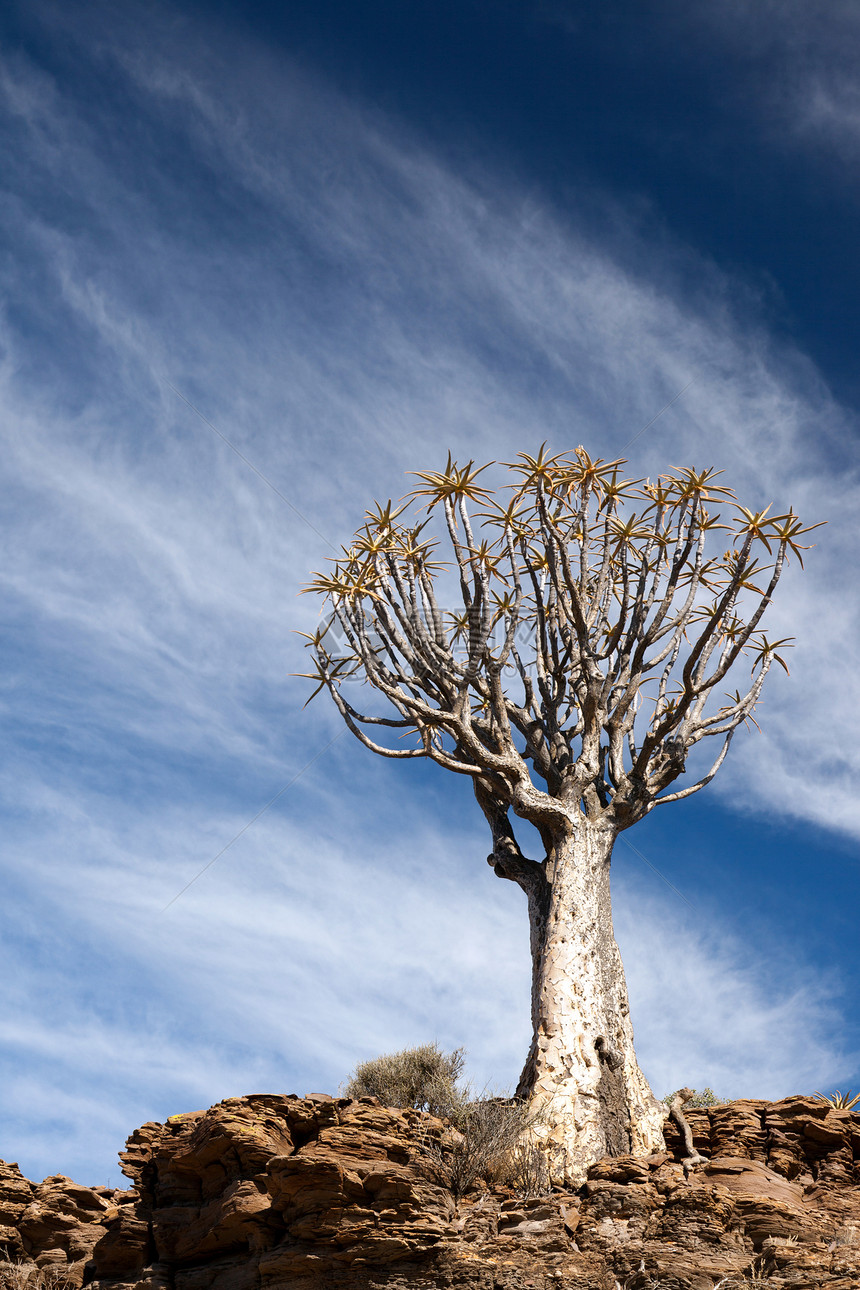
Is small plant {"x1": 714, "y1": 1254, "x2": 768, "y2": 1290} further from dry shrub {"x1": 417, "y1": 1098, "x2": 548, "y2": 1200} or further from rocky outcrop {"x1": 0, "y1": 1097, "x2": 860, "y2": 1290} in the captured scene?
dry shrub {"x1": 417, "y1": 1098, "x2": 548, "y2": 1200}

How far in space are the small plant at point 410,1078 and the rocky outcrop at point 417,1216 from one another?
2020 mm

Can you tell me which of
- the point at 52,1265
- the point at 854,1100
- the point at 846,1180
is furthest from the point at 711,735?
the point at 52,1265

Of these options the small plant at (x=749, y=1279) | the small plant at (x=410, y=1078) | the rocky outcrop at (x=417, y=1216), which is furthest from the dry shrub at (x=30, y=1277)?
the small plant at (x=749, y=1279)

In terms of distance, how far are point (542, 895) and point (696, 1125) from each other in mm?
2375

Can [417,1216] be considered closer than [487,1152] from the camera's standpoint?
Yes

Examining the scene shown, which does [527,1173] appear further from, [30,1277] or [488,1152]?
[30,1277]

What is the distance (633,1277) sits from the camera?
6.15 meters

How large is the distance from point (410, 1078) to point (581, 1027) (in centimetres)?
202

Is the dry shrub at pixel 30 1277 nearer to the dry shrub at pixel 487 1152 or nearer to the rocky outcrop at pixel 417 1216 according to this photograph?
the rocky outcrop at pixel 417 1216

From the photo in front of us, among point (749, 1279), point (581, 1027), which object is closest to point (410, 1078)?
point (581, 1027)

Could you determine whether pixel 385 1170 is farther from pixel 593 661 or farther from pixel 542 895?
pixel 593 661

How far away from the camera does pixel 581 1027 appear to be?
8.45 metres

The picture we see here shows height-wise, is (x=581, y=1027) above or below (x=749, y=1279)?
above

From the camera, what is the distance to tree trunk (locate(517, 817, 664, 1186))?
7.94m
